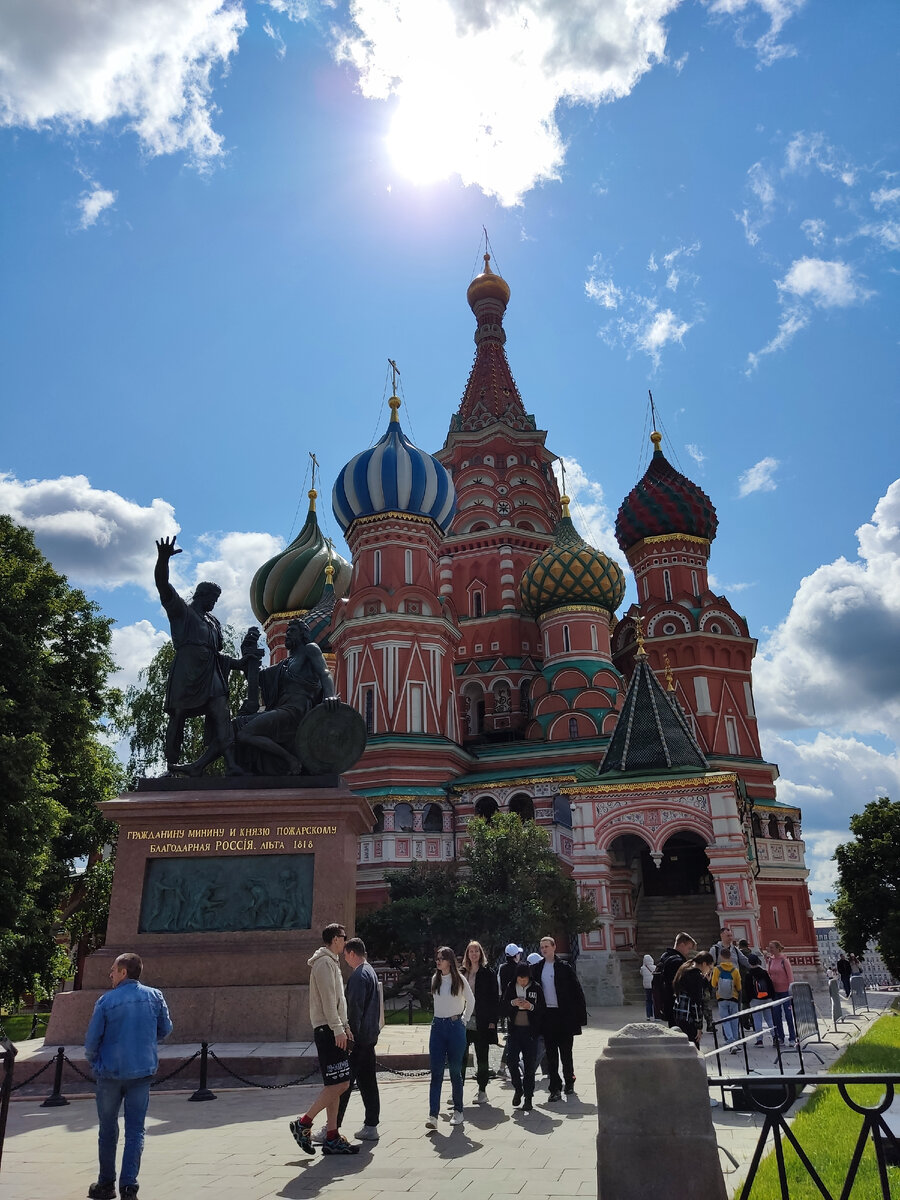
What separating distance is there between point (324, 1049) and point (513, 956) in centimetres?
Result: 304

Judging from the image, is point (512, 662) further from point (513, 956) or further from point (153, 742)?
point (513, 956)

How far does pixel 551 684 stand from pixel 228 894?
26303 mm

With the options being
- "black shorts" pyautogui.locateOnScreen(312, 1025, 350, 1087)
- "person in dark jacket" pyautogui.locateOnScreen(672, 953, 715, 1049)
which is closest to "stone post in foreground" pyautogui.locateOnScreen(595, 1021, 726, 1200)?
"black shorts" pyautogui.locateOnScreen(312, 1025, 350, 1087)

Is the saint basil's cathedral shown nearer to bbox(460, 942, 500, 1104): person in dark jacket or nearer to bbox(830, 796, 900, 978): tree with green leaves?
bbox(830, 796, 900, 978): tree with green leaves

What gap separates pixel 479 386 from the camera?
2014 inches

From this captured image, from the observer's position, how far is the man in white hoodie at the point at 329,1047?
6.12 metres

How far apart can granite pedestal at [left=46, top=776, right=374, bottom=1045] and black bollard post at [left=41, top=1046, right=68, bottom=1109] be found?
1.47 meters

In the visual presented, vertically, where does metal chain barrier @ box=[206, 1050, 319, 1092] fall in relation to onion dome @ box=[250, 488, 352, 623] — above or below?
below

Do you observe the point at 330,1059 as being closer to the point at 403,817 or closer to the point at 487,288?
the point at 403,817

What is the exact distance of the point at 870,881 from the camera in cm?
3688

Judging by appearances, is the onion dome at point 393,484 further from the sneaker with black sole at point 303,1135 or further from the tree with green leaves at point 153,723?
the sneaker with black sole at point 303,1135

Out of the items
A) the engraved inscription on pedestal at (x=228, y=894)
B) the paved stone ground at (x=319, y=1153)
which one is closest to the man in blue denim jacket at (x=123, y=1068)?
the paved stone ground at (x=319, y=1153)

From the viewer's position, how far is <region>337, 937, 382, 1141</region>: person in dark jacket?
664 cm

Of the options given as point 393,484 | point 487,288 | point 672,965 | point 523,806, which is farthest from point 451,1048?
point 487,288
